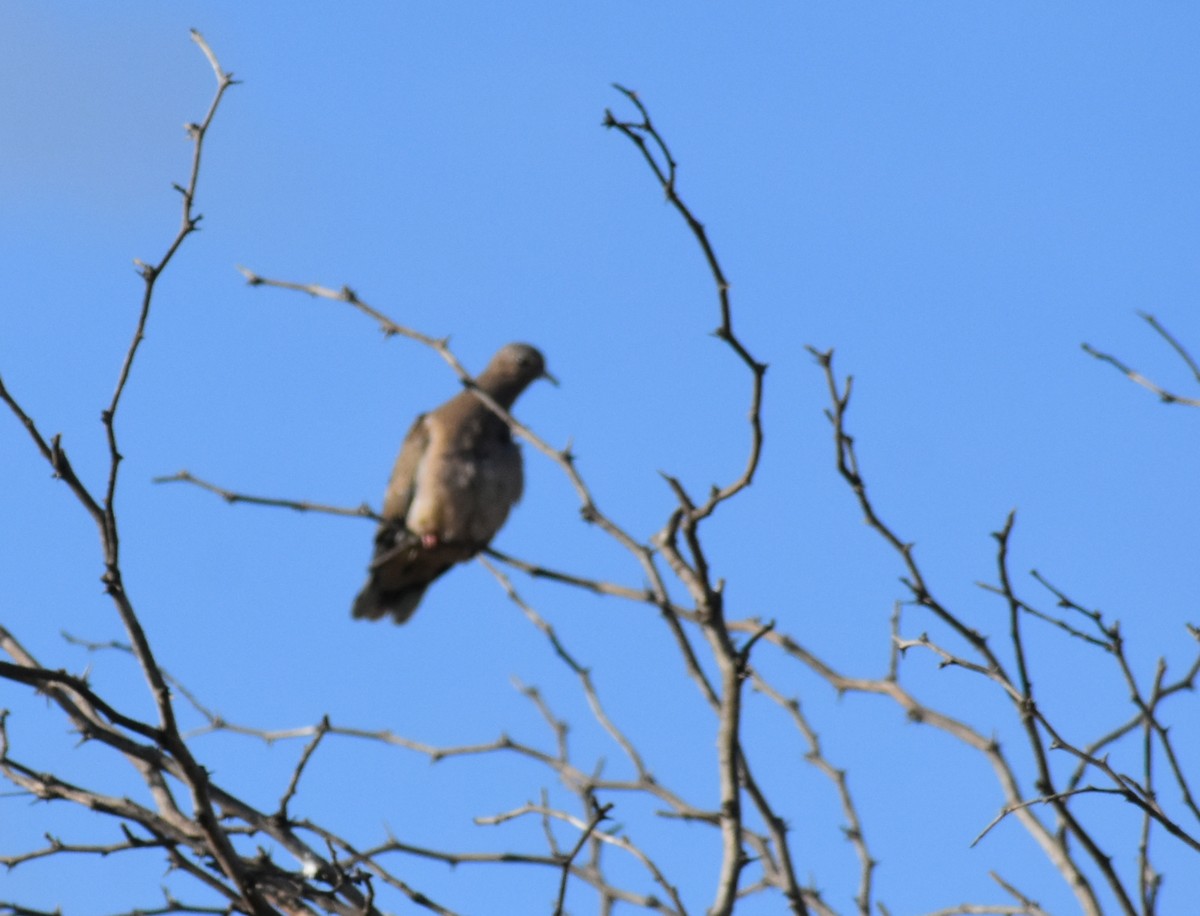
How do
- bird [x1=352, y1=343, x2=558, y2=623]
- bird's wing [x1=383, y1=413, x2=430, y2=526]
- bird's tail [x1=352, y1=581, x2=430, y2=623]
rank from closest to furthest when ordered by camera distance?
bird [x1=352, y1=343, x2=558, y2=623]
bird's wing [x1=383, y1=413, x2=430, y2=526]
bird's tail [x1=352, y1=581, x2=430, y2=623]

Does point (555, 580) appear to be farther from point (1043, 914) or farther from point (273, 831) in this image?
point (1043, 914)

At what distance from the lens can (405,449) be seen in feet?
22.9

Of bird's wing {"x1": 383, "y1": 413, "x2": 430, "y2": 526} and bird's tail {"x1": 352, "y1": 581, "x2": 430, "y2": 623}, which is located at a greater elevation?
bird's wing {"x1": 383, "y1": 413, "x2": 430, "y2": 526}

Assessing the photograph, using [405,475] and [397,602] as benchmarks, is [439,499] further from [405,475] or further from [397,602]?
[397,602]

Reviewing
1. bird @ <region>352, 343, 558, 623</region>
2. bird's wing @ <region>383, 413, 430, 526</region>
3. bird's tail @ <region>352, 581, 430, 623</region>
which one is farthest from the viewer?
bird's tail @ <region>352, 581, 430, 623</region>

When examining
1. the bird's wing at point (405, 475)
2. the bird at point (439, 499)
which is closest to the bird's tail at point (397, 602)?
the bird at point (439, 499)

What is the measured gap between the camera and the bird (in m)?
6.64

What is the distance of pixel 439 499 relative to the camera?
662 cm

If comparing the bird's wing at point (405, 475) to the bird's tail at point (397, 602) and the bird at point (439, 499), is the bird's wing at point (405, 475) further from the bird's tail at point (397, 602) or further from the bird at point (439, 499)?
the bird's tail at point (397, 602)

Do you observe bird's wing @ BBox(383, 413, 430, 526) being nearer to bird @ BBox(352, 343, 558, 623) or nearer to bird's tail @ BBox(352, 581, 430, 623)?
bird @ BBox(352, 343, 558, 623)

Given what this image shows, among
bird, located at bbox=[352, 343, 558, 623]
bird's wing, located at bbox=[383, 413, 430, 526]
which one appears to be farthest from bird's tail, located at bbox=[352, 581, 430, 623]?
bird's wing, located at bbox=[383, 413, 430, 526]

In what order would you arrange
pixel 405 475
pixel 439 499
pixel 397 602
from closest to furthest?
1. pixel 439 499
2. pixel 405 475
3. pixel 397 602

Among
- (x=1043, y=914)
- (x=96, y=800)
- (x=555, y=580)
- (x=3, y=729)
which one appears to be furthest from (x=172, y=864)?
(x=1043, y=914)

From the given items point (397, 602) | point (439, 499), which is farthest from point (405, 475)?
point (397, 602)
